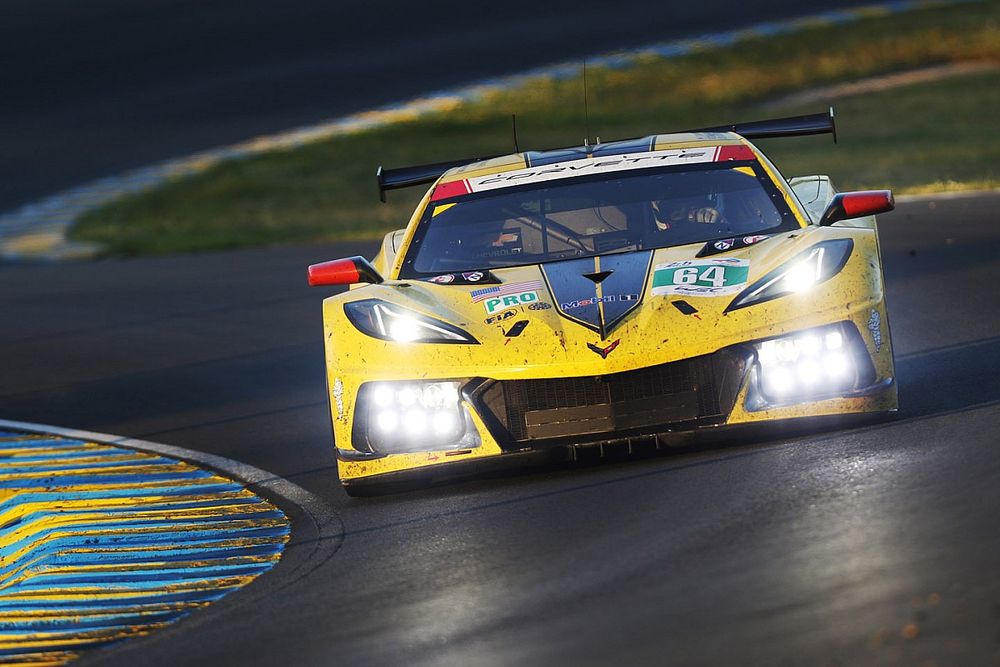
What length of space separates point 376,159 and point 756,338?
18.3m

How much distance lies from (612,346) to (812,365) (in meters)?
0.77

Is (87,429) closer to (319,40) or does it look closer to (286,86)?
(286,86)

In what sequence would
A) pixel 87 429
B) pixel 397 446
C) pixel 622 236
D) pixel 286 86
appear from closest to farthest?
pixel 397 446
pixel 622 236
pixel 87 429
pixel 286 86

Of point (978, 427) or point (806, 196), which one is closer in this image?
point (978, 427)

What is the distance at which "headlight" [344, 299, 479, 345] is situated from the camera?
6566mm

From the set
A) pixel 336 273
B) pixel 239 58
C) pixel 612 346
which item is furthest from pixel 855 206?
pixel 239 58

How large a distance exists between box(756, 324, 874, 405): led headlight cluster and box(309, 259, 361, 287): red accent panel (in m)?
1.92

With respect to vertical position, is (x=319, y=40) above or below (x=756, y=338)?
above

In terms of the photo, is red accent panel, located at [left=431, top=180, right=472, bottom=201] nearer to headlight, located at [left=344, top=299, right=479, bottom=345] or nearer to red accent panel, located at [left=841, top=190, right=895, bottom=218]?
headlight, located at [left=344, top=299, right=479, bottom=345]

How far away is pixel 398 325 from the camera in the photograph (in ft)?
22.0

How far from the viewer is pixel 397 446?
21.9 feet

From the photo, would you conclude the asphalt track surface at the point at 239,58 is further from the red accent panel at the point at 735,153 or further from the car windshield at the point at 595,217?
the red accent panel at the point at 735,153

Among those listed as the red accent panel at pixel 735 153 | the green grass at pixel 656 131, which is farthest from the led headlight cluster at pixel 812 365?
the green grass at pixel 656 131

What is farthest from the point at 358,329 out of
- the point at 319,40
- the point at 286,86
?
the point at 319,40
